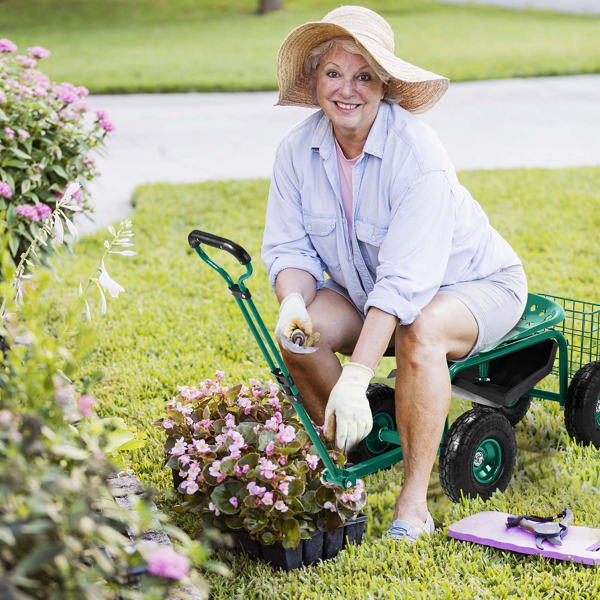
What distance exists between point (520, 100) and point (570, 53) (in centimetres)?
384

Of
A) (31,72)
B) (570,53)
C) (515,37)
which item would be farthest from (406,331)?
(515,37)

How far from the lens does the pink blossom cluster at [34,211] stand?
362cm

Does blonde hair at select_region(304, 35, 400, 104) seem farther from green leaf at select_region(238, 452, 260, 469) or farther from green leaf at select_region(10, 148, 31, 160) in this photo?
green leaf at select_region(10, 148, 31, 160)

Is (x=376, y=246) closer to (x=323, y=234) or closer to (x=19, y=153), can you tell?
(x=323, y=234)

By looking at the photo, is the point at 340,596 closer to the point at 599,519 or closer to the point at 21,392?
the point at 599,519

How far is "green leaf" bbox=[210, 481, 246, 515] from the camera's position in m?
2.14

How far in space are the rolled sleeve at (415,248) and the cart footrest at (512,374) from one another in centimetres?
41

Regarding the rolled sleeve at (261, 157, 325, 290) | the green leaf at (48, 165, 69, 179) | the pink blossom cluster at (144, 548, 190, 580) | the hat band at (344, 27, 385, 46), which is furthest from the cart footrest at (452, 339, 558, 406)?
the green leaf at (48, 165, 69, 179)

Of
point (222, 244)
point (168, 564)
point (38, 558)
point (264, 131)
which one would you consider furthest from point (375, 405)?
point (264, 131)

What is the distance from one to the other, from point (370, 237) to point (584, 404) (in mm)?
952

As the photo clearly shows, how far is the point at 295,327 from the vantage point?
91.9 inches

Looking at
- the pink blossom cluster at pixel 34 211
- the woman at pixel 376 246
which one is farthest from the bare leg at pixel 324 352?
the pink blossom cluster at pixel 34 211

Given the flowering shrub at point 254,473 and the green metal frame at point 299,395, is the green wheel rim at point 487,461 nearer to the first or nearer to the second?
the green metal frame at point 299,395

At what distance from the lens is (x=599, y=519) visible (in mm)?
2381
